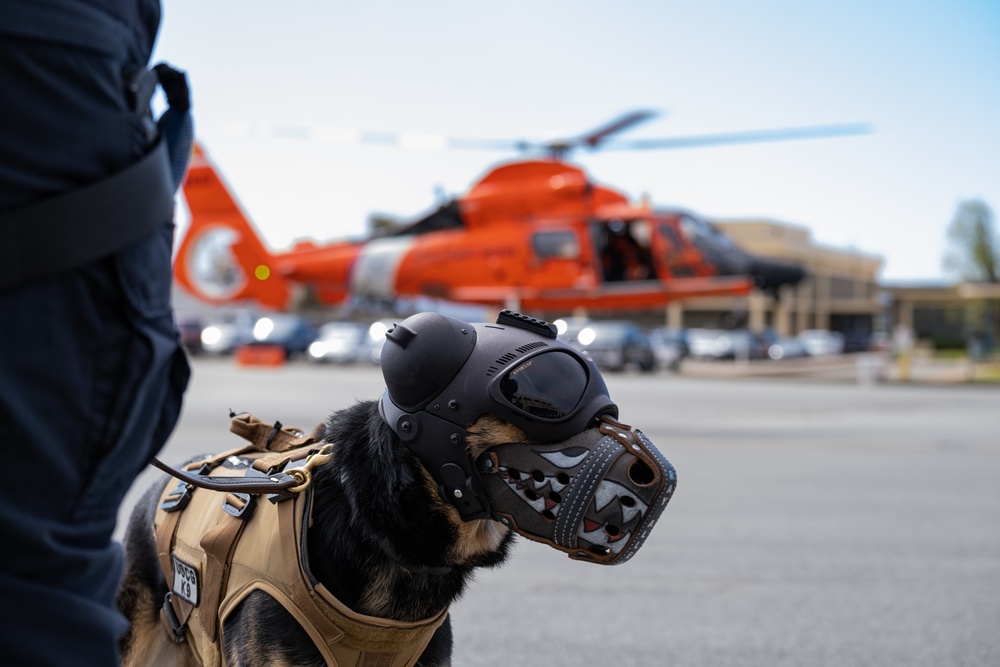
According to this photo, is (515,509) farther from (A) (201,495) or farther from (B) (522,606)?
(B) (522,606)

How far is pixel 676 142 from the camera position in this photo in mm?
18688

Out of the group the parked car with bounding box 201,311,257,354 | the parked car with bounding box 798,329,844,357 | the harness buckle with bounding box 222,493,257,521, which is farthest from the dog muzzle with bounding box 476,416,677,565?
the parked car with bounding box 798,329,844,357

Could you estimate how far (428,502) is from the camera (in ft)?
6.89

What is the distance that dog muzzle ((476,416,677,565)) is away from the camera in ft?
6.47

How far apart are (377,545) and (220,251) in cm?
2775

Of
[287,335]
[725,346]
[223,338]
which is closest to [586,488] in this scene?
[287,335]

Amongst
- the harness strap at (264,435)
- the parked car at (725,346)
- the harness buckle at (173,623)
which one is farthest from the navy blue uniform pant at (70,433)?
the parked car at (725,346)

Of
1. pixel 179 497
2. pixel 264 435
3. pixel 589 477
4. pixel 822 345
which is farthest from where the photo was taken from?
pixel 822 345

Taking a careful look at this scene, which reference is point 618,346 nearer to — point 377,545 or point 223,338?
point 223,338

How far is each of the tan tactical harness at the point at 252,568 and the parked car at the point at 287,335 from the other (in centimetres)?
3304

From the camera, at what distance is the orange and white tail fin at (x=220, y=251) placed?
88.8 ft

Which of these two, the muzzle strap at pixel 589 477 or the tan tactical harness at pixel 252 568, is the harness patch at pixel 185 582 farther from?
the muzzle strap at pixel 589 477

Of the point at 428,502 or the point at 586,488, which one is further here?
the point at 428,502

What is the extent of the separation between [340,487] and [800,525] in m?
5.07
